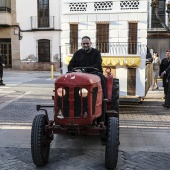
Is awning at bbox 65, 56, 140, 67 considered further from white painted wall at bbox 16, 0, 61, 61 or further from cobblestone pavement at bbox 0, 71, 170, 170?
white painted wall at bbox 16, 0, 61, 61

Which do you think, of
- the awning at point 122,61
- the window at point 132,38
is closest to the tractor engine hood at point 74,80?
the awning at point 122,61

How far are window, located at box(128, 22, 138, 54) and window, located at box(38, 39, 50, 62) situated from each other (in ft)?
60.7

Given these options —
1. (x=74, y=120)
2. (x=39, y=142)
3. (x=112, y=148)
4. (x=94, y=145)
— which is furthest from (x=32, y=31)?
(x=112, y=148)

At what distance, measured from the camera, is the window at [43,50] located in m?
26.8

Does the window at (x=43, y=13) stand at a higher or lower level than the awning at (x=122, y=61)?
higher

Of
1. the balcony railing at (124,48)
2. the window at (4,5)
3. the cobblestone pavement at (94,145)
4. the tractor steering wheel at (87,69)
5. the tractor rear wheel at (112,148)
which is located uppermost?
the window at (4,5)

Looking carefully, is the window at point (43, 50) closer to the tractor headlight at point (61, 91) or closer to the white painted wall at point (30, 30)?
the white painted wall at point (30, 30)

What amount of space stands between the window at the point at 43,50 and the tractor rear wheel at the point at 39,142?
22159 millimetres

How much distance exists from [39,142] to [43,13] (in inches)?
910

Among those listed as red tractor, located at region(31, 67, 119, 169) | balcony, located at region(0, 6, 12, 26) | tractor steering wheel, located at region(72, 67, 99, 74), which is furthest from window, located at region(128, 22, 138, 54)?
balcony, located at region(0, 6, 12, 26)

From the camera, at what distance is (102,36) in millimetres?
8930

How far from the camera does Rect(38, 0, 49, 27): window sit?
26.4 metres

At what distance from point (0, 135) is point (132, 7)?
16.1 ft

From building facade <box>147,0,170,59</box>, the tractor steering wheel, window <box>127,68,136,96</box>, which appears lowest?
window <box>127,68,136,96</box>
